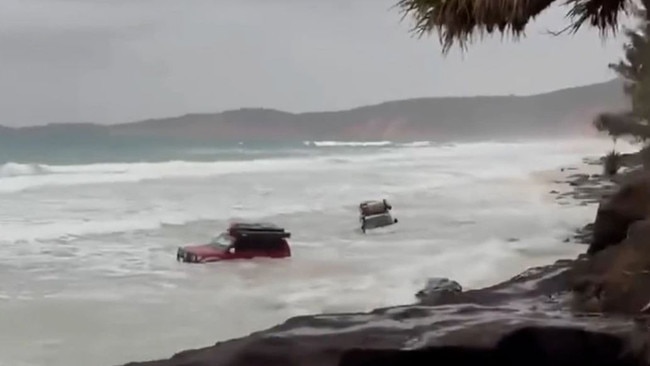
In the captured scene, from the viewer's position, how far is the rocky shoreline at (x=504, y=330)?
70.2 inches

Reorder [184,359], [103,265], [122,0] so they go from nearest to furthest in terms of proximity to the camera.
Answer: [184,359] → [103,265] → [122,0]

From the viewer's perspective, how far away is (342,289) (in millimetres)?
2158

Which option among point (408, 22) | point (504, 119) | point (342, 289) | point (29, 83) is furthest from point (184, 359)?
point (504, 119)

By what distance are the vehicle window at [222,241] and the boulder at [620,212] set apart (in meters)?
0.82

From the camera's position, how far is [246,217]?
88.3 inches

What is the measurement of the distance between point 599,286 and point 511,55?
2.25ft

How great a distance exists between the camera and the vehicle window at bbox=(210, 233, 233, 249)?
2170mm

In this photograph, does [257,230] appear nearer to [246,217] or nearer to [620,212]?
[246,217]

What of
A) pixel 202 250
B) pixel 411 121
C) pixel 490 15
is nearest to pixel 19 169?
pixel 202 250

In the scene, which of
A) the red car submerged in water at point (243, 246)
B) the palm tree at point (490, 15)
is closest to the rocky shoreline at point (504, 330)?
the red car submerged in water at point (243, 246)

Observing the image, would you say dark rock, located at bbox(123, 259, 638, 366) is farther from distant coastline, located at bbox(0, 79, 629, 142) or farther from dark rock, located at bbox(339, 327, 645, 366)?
distant coastline, located at bbox(0, 79, 629, 142)

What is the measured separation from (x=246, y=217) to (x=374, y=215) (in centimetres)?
31

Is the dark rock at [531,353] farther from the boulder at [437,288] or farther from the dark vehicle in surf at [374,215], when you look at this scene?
the dark vehicle in surf at [374,215]

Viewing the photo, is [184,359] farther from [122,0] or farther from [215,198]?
[122,0]
